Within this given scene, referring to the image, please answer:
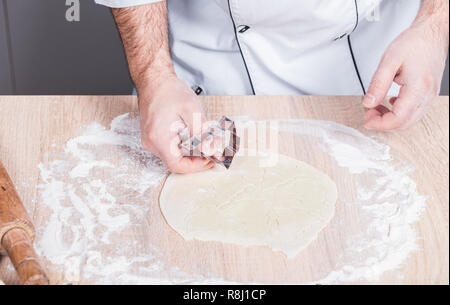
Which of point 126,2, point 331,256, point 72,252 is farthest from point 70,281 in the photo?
point 126,2

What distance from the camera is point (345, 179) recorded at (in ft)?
2.52

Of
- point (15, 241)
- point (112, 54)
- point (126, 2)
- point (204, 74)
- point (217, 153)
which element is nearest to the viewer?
point (15, 241)

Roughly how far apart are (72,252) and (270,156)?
333 millimetres

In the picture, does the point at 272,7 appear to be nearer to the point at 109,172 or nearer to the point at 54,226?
the point at 109,172

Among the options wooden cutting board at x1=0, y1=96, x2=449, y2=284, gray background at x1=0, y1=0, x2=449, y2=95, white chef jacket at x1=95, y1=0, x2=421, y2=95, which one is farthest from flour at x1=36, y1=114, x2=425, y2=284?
gray background at x1=0, y1=0, x2=449, y2=95

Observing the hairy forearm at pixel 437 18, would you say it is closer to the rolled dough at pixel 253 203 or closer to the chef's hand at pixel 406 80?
the chef's hand at pixel 406 80

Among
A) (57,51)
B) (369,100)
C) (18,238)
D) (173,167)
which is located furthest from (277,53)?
(57,51)

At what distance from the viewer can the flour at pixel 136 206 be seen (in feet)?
2.04

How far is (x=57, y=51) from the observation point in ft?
4.79

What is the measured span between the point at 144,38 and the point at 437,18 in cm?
51

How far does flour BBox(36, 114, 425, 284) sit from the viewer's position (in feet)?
2.04

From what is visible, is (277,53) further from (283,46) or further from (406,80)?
(406,80)

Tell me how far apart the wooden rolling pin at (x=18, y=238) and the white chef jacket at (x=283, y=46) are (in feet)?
1.50

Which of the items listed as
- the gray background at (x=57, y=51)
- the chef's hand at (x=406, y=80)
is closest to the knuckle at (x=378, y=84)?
the chef's hand at (x=406, y=80)
